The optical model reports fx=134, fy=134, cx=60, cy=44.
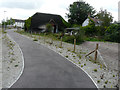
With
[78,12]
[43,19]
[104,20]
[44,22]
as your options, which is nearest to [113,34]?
[104,20]

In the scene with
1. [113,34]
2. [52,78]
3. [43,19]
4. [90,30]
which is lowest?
[52,78]

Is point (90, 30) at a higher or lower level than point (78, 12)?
lower

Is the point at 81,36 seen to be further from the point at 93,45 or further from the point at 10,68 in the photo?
the point at 10,68

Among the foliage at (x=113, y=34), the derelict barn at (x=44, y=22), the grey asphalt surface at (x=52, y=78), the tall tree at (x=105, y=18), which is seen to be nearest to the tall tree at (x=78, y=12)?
the derelict barn at (x=44, y=22)

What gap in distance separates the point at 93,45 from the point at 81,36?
3210 millimetres

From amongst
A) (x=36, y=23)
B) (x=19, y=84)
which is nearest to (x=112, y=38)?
(x=19, y=84)

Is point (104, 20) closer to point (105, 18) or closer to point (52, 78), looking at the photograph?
point (105, 18)

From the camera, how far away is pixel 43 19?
4216cm

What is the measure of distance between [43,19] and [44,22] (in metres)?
1.15

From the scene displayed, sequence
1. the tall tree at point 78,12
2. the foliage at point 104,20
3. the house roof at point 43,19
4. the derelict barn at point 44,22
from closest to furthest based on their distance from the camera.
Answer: the foliage at point 104,20, the derelict barn at point 44,22, the house roof at point 43,19, the tall tree at point 78,12

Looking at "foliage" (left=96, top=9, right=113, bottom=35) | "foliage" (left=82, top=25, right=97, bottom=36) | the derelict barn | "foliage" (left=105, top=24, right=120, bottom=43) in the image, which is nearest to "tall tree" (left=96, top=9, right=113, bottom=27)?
"foliage" (left=96, top=9, right=113, bottom=35)

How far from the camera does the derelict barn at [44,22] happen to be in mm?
41131

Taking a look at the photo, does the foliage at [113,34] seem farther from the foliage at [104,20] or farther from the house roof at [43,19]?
the house roof at [43,19]

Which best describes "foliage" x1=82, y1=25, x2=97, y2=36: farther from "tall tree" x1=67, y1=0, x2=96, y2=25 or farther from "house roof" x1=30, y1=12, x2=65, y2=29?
"tall tree" x1=67, y1=0, x2=96, y2=25
